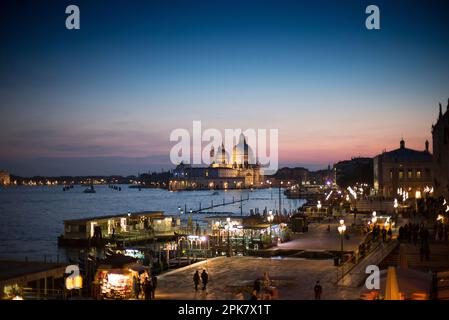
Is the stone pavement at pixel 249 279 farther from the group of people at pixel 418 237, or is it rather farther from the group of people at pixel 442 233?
the group of people at pixel 442 233

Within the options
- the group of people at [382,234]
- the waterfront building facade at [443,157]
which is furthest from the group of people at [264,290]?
the waterfront building facade at [443,157]

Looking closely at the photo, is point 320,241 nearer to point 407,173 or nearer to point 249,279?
point 249,279

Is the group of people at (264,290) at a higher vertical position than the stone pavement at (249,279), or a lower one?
higher

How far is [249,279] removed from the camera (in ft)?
46.8

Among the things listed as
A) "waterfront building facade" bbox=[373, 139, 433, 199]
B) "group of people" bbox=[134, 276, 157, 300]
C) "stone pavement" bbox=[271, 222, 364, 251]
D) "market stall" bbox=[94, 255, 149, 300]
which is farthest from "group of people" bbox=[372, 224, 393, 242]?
"waterfront building facade" bbox=[373, 139, 433, 199]

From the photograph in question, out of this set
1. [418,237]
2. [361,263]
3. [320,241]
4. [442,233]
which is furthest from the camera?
[320,241]

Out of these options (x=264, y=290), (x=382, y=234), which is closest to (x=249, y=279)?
(x=264, y=290)

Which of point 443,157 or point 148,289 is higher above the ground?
point 443,157

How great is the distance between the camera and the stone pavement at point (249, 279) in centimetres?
1231

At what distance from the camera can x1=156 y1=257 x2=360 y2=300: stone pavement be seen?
12.3 metres

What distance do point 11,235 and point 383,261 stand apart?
1646 inches

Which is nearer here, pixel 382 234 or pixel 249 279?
pixel 249 279

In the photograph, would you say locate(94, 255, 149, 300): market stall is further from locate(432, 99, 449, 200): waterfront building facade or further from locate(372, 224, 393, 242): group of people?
locate(432, 99, 449, 200): waterfront building facade
